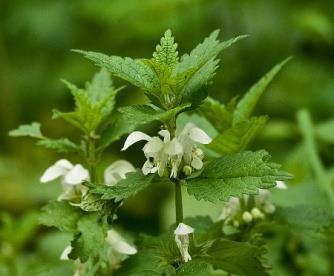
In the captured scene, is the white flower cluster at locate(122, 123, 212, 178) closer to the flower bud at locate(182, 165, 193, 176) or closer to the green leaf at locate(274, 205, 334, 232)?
the flower bud at locate(182, 165, 193, 176)

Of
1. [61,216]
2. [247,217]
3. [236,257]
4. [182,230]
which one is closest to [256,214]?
[247,217]

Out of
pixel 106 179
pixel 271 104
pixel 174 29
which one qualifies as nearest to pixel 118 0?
pixel 174 29

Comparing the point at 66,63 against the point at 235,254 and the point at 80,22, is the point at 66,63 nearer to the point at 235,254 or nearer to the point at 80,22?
the point at 80,22

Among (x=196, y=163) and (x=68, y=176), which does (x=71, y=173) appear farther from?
(x=196, y=163)

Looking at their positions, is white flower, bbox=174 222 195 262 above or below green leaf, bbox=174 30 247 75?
below

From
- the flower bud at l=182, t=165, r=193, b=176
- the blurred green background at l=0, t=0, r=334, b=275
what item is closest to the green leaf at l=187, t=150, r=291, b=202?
the flower bud at l=182, t=165, r=193, b=176

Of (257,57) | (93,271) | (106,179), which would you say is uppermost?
(257,57)
